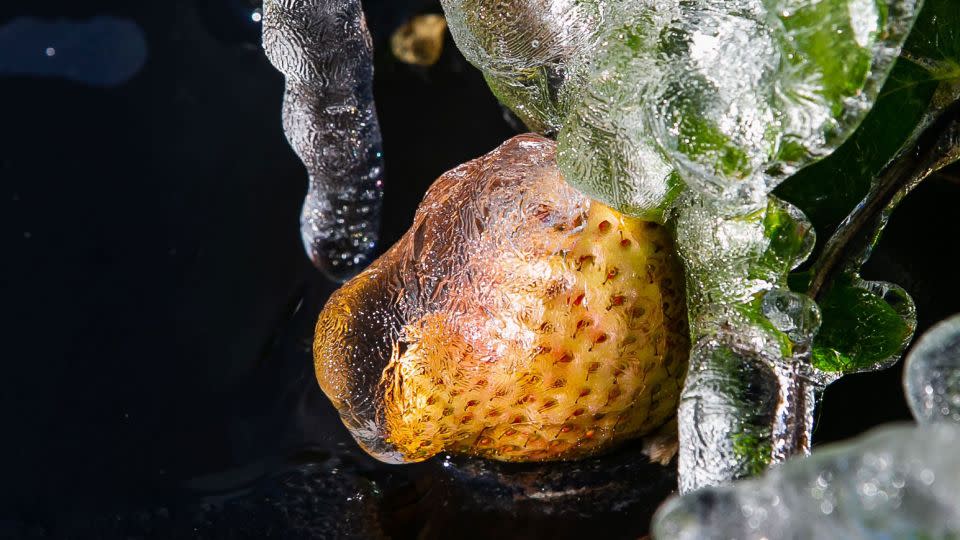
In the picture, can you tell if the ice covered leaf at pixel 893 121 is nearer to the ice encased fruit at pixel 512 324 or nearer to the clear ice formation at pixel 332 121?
the ice encased fruit at pixel 512 324

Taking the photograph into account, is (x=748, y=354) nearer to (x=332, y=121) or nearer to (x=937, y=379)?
(x=937, y=379)

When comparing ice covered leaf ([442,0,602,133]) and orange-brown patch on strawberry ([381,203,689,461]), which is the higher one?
ice covered leaf ([442,0,602,133])

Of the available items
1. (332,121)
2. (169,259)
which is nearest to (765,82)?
(332,121)

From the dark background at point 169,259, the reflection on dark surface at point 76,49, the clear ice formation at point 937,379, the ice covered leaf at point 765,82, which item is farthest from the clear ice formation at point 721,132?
the reflection on dark surface at point 76,49

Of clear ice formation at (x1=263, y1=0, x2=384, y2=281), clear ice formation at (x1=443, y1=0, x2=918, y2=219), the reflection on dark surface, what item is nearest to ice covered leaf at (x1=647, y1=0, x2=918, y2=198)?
clear ice formation at (x1=443, y1=0, x2=918, y2=219)

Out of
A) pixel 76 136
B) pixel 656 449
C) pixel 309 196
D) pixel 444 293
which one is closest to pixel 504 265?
pixel 444 293

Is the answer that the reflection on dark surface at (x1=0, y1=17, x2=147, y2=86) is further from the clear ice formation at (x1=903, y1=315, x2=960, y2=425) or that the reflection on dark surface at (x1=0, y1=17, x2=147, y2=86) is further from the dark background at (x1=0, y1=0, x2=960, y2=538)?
the clear ice formation at (x1=903, y1=315, x2=960, y2=425)
